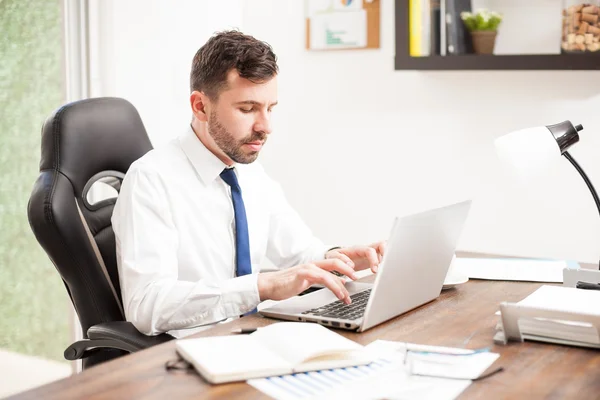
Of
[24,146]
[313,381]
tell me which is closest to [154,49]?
[24,146]

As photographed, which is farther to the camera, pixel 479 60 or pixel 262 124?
pixel 479 60

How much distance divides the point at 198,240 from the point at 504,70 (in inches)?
52.5

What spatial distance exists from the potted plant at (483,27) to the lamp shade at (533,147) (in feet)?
3.33

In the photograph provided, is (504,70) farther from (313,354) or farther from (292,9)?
(313,354)

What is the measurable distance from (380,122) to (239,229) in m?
1.27

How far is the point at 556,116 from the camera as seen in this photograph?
2816 mm

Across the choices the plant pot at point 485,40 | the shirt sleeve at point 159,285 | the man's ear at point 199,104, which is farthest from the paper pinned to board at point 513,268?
the plant pot at point 485,40

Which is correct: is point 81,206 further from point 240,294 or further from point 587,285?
point 587,285

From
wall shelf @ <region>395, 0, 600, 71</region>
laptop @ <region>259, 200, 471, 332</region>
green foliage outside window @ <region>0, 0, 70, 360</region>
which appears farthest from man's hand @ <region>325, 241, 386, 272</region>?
green foliage outside window @ <region>0, 0, 70, 360</region>

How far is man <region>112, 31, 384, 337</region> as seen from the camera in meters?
1.80

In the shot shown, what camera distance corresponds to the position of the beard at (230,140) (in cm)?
203

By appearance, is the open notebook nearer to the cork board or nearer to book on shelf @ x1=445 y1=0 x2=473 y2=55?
book on shelf @ x1=445 y1=0 x2=473 y2=55

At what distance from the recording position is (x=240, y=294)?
5.90 feet

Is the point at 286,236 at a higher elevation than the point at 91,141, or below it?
below
